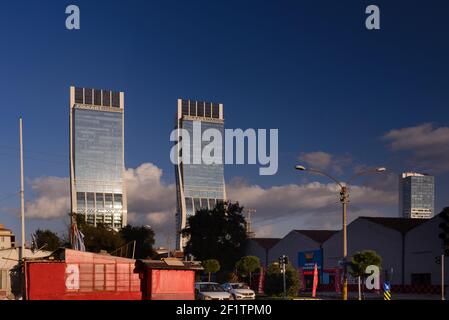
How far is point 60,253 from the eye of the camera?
116ft

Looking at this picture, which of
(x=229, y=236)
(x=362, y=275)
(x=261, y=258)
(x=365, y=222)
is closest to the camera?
(x=362, y=275)

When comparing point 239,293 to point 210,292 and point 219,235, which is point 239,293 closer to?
point 210,292

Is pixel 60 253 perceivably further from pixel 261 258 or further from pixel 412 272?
pixel 261 258

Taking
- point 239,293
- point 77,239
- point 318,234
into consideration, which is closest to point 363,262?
point 239,293

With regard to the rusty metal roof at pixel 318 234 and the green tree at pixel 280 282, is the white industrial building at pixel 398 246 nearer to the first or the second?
the rusty metal roof at pixel 318 234

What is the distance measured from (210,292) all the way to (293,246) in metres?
42.7

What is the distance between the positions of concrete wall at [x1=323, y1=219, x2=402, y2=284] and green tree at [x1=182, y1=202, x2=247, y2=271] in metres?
27.1

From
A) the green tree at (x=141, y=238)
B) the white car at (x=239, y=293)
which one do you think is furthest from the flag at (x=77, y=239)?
the green tree at (x=141, y=238)

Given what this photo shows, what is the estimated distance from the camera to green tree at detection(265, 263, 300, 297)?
179ft

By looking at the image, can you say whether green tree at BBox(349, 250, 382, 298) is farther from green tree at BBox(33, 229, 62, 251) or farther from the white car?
green tree at BBox(33, 229, 62, 251)

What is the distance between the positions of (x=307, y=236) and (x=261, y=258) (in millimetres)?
13894

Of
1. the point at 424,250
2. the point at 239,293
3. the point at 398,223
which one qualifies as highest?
the point at 398,223

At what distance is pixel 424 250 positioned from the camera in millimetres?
55719
